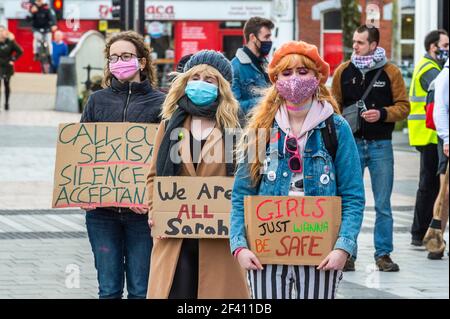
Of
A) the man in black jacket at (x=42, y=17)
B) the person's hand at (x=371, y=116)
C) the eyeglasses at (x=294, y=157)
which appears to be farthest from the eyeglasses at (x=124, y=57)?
the man in black jacket at (x=42, y=17)

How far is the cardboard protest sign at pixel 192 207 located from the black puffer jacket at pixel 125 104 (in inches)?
40.2

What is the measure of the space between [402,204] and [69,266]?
→ 574cm

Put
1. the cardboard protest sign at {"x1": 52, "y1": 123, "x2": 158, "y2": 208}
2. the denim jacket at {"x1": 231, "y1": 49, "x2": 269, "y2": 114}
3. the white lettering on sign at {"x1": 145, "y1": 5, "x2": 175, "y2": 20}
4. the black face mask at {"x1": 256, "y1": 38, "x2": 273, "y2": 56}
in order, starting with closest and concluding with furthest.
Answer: the cardboard protest sign at {"x1": 52, "y1": 123, "x2": 158, "y2": 208}, the denim jacket at {"x1": 231, "y1": 49, "x2": 269, "y2": 114}, the black face mask at {"x1": 256, "y1": 38, "x2": 273, "y2": 56}, the white lettering on sign at {"x1": 145, "y1": 5, "x2": 175, "y2": 20}

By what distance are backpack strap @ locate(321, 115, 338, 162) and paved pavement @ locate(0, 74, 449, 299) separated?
3508 mm

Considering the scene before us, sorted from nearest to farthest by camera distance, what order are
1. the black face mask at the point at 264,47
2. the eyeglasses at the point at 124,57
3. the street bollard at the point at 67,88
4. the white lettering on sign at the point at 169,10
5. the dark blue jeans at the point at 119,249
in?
the dark blue jeans at the point at 119,249 < the eyeglasses at the point at 124,57 < the black face mask at the point at 264,47 < the street bollard at the point at 67,88 < the white lettering on sign at the point at 169,10

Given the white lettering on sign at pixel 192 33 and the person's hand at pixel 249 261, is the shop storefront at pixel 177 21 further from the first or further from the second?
the person's hand at pixel 249 261

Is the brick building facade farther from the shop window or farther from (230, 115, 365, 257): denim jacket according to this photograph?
(230, 115, 365, 257): denim jacket

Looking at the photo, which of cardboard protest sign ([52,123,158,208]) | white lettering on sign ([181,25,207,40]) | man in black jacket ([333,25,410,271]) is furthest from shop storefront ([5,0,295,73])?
cardboard protest sign ([52,123,158,208])

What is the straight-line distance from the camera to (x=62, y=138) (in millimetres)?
6957

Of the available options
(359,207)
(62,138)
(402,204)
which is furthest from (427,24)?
(359,207)

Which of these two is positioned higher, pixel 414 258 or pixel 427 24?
pixel 427 24

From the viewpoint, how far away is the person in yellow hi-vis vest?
11.0m

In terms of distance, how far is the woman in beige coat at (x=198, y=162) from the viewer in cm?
597

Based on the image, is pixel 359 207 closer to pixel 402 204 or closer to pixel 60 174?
pixel 60 174
